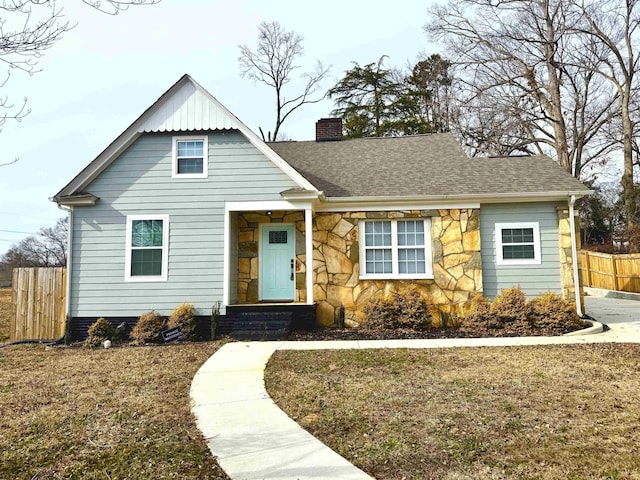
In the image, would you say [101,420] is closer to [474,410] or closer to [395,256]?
[474,410]

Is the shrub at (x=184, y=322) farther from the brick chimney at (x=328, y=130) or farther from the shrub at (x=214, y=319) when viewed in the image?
the brick chimney at (x=328, y=130)

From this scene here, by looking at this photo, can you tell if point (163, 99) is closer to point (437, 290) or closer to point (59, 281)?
point (59, 281)

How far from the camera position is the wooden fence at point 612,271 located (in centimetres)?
1694

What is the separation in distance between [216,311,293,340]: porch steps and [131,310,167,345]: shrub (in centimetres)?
129

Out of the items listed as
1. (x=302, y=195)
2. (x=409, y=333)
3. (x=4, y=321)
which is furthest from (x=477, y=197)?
(x=4, y=321)

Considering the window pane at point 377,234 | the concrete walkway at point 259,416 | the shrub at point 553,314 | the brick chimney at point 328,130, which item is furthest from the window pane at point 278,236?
the shrub at point 553,314

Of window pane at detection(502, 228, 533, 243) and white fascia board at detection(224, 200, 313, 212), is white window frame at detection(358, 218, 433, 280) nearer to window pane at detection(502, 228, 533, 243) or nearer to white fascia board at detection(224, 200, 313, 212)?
white fascia board at detection(224, 200, 313, 212)

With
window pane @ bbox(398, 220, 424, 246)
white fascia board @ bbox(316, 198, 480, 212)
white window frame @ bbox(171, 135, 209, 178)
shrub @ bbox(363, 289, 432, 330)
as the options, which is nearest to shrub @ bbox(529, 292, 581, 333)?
shrub @ bbox(363, 289, 432, 330)

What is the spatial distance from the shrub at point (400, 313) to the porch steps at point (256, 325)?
76.5 inches

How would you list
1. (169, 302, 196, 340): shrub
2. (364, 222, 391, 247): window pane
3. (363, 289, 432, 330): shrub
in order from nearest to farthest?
(169, 302, 196, 340): shrub < (363, 289, 432, 330): shrub < (364, 222, 391, 247): window pane

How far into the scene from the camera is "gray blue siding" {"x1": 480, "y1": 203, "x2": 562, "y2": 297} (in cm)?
1055

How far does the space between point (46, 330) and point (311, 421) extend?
8798 mm

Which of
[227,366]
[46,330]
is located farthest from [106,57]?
[46,330]

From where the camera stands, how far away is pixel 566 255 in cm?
1052
